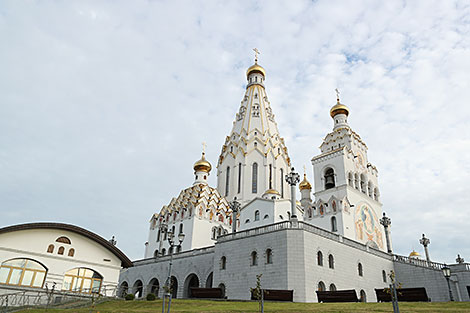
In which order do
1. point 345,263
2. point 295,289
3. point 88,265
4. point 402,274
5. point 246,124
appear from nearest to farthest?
1. point 295,289
2. point 88,265
3. point 345,263
4. point 402,274
5. point 246,124

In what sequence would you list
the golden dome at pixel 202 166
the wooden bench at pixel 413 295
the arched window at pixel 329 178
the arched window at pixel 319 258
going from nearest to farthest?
the wooden bench at pixel 413 295, the arched window at pixel 319 258, the arched window at pixel 329 178, the golden dome at pixel 202 166

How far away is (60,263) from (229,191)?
2731cm

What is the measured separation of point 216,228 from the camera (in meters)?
45.2

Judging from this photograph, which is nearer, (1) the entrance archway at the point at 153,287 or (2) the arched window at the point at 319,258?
(2) the arched window at the point at 319,258

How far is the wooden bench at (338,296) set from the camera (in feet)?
68.5

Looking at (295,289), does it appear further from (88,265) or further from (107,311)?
(88,265)

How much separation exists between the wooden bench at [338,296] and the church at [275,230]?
53cm

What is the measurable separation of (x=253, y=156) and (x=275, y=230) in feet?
78.5

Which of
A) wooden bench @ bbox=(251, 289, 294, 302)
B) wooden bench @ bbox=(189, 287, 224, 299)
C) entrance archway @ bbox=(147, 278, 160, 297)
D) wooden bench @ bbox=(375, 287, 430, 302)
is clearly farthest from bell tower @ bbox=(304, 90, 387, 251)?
entrance archway @ bbox=(147, 278, 160, 297)

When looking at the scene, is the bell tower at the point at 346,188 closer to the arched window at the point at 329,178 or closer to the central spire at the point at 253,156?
the arched window at the point at 329,178

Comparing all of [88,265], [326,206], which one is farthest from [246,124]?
[88,265]

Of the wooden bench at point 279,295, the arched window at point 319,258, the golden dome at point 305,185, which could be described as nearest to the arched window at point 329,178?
the golden dome at point 305,185

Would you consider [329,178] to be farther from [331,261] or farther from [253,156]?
[331,261]

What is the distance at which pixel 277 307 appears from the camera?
18031mm
